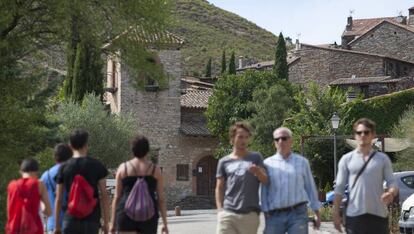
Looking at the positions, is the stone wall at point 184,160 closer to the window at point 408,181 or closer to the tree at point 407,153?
the tree at point 407,153

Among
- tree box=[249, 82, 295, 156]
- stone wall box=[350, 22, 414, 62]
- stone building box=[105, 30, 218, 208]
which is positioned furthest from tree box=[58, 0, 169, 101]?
stone wall box=[350, 22, 414, 62]

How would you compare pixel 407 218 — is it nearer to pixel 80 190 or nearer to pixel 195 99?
pixel 80 190

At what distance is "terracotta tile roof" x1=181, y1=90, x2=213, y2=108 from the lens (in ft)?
193

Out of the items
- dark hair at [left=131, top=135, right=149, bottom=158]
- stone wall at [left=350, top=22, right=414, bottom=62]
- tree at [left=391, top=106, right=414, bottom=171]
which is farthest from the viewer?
stone wall at [left=350, top=22, right=414, bottom=62]

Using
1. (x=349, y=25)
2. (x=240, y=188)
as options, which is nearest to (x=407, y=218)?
(x=240, y=188)

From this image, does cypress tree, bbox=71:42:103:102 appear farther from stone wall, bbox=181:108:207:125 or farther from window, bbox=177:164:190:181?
stone wall, bbox=181:108:207:125

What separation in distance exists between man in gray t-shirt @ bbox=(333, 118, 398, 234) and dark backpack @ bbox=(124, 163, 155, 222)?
2092 mm

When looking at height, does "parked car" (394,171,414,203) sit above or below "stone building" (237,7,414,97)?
below

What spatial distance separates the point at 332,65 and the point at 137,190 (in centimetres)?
5847

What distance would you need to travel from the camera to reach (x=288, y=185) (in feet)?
33.7

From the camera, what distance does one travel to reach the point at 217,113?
55125mm

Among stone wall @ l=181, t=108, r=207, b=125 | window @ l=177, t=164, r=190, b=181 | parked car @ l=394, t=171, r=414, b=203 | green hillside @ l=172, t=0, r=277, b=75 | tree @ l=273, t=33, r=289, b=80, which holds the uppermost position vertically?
green hillside @ l=172, t=0, r=277, b=75

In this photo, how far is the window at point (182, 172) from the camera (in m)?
55.5

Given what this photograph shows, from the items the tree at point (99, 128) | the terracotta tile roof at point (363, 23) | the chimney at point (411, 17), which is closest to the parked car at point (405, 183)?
the tree at point (99, 128)
